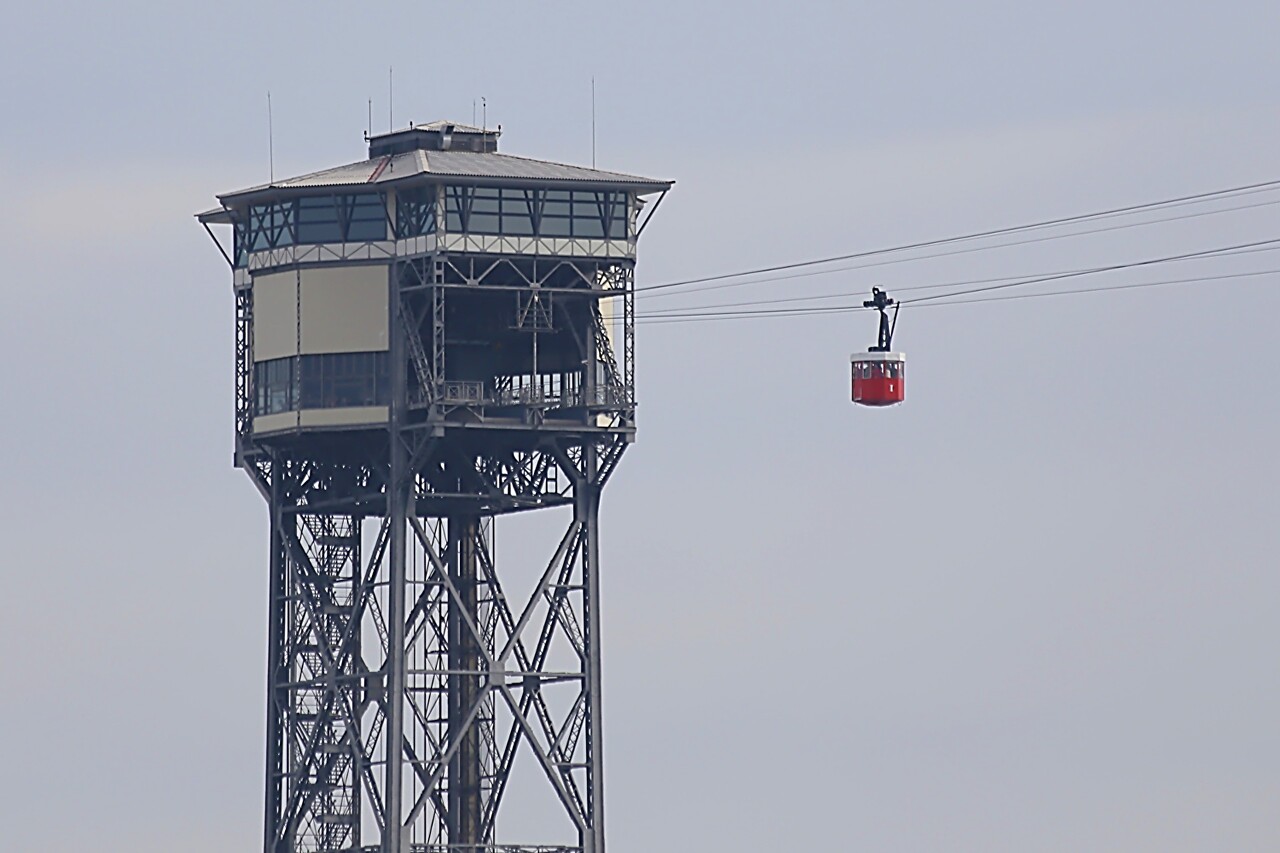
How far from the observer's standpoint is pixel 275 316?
193 m

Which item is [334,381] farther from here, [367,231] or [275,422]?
[367,231]

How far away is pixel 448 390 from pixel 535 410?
120 inches

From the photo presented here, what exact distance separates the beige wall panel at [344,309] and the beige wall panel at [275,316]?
53 centimetres

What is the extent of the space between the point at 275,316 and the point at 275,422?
143 inches

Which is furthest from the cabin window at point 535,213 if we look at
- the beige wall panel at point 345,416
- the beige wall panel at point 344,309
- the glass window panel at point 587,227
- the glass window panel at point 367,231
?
the beige wall panel at point 345,416

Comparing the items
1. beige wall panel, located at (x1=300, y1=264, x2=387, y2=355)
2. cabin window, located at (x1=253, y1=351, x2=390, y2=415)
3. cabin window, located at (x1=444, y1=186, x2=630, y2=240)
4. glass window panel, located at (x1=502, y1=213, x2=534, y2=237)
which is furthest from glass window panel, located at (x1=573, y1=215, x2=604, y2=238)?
cabin window, located at (x1=253, y1=351, x2=390, y2=415)

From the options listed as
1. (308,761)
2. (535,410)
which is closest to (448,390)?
(535,410)

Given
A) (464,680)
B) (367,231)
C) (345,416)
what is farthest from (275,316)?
(464,680)

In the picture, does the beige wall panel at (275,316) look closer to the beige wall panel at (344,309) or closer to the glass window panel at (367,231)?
the beige wall panel at (344,309)

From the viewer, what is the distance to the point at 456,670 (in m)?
194

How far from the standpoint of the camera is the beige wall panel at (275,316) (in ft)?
632

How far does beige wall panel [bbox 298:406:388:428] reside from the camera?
190 m

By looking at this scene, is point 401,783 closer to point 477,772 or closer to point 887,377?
point 477,772

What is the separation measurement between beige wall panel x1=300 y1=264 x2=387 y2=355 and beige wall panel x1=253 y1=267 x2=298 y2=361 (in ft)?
1.74
